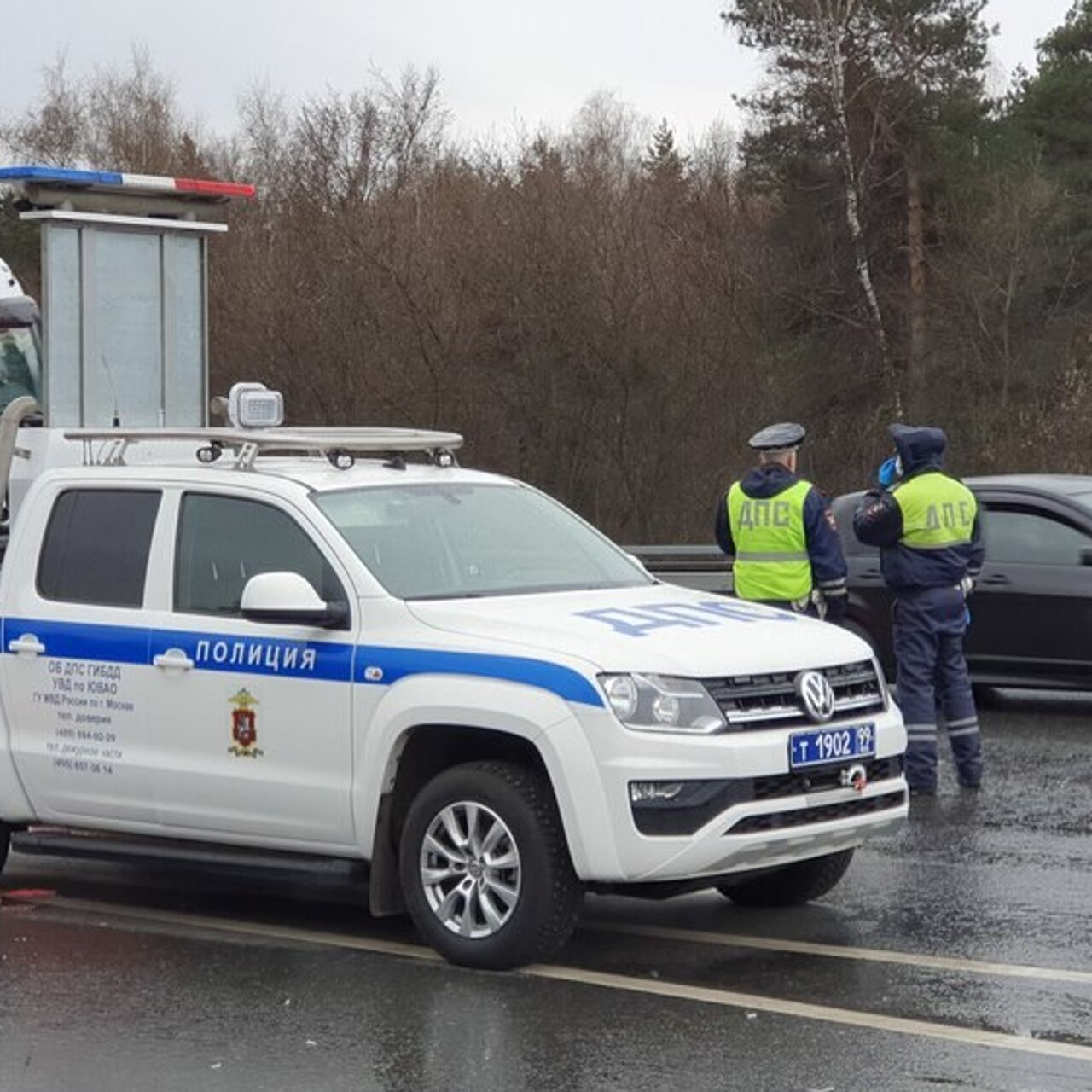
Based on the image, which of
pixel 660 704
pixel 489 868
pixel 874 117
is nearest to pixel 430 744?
pixel 489 868

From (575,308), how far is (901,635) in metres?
24.8

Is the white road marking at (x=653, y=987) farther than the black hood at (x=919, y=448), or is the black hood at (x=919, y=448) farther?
the black hood at (x=919, y=448)

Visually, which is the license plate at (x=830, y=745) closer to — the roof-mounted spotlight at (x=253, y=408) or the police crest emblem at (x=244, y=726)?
the police crest emblem at (x=244, y=726)

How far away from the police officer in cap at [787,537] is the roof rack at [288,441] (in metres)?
2.22

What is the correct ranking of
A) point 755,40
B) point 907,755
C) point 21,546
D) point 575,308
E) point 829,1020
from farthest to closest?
point 755,40 < point 575,308 < point 907,755 < point 21,546 < point 829,1020

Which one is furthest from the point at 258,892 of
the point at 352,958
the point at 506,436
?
the point at 506,436

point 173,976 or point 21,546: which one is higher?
point 21,546

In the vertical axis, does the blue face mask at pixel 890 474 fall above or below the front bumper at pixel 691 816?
above

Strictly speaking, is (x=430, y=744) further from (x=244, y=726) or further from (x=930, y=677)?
(x=930, y=677)

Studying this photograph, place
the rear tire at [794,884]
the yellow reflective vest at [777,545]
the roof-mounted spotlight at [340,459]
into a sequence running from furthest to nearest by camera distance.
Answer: the yellow reflective vest at [777,545], the roof-mounted spotlight at [340,459], the rear tire at [794,884]

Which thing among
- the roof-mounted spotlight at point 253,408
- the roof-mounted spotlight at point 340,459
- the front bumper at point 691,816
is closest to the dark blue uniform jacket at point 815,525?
the roof-mounted spotlight at point 253,408

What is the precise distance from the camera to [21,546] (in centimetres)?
915

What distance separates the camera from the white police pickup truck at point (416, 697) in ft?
24.6

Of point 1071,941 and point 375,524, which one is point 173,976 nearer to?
point 375,524
